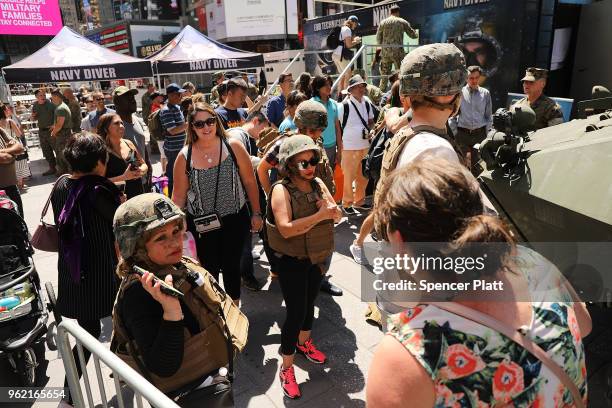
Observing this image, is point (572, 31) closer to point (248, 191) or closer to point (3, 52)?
point (248, 191)

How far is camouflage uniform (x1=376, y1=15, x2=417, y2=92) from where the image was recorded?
846cm

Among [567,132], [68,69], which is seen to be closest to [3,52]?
[68,69]

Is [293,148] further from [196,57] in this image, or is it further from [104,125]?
[196,57]

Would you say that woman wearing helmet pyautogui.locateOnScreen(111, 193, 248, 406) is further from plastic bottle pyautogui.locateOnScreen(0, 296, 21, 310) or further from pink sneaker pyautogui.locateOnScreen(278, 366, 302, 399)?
plastic bottle pyautogui.locateOnScreen(0, 296, 21, 310)

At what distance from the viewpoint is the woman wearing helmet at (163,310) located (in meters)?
1.82

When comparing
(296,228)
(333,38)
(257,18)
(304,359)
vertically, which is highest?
(257,18)

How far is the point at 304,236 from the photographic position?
2.82 m

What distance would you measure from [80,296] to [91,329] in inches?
10.4

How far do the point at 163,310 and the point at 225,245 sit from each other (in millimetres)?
1608

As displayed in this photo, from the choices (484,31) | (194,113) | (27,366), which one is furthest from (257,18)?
Answer: (27,366)

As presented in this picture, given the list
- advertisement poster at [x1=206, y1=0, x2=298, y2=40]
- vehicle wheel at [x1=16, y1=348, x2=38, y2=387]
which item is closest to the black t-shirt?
vehicle wheel at [x1=16, y1=348, x2=38, y2=387]

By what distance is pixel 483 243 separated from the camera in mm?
1080

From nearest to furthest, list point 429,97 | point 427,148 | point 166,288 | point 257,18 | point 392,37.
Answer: point 166,288 < point 427,148 < point 429,97 < point 392,37 < point 257,18

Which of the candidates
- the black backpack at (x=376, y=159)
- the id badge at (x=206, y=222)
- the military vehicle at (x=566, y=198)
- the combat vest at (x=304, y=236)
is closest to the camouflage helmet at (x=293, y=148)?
the combat vest at (x=304, y=236)
